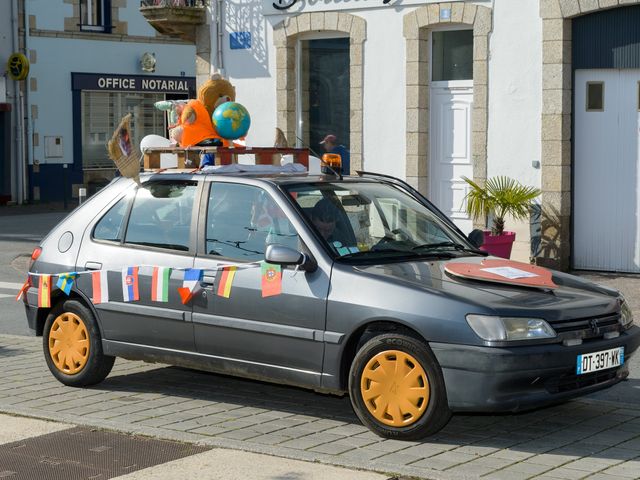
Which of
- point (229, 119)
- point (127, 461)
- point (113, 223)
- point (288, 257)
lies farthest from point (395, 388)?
point (229, 119)

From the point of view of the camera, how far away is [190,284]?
8.05 meters

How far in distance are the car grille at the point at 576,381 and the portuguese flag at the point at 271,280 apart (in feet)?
5.61

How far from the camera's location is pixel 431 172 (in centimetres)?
1780

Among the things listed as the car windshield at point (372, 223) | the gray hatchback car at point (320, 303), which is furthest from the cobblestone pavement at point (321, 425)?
the car windshield at point (372, 223)

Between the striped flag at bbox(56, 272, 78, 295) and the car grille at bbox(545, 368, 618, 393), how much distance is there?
11.5ft

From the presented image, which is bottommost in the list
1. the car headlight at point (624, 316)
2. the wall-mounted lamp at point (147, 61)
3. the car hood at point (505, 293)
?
the car headlight at point (624, 316)

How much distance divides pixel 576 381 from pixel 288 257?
1799mm

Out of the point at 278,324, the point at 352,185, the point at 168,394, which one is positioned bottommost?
the point at 168,394

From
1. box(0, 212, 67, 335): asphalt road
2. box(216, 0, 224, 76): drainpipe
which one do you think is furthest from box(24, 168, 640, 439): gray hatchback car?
box(216, 0, 224, 76): drainpipe

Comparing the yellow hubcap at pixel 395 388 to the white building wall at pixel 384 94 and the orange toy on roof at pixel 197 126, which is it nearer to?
the orange toy on roof at pixel 197 126

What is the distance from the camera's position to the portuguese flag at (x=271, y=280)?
7594mm

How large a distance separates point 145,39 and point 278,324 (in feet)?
92.9

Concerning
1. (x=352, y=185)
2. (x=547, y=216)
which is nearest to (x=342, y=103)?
(x=547, y=216)

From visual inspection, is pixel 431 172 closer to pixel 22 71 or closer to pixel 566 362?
pixel 566 362
